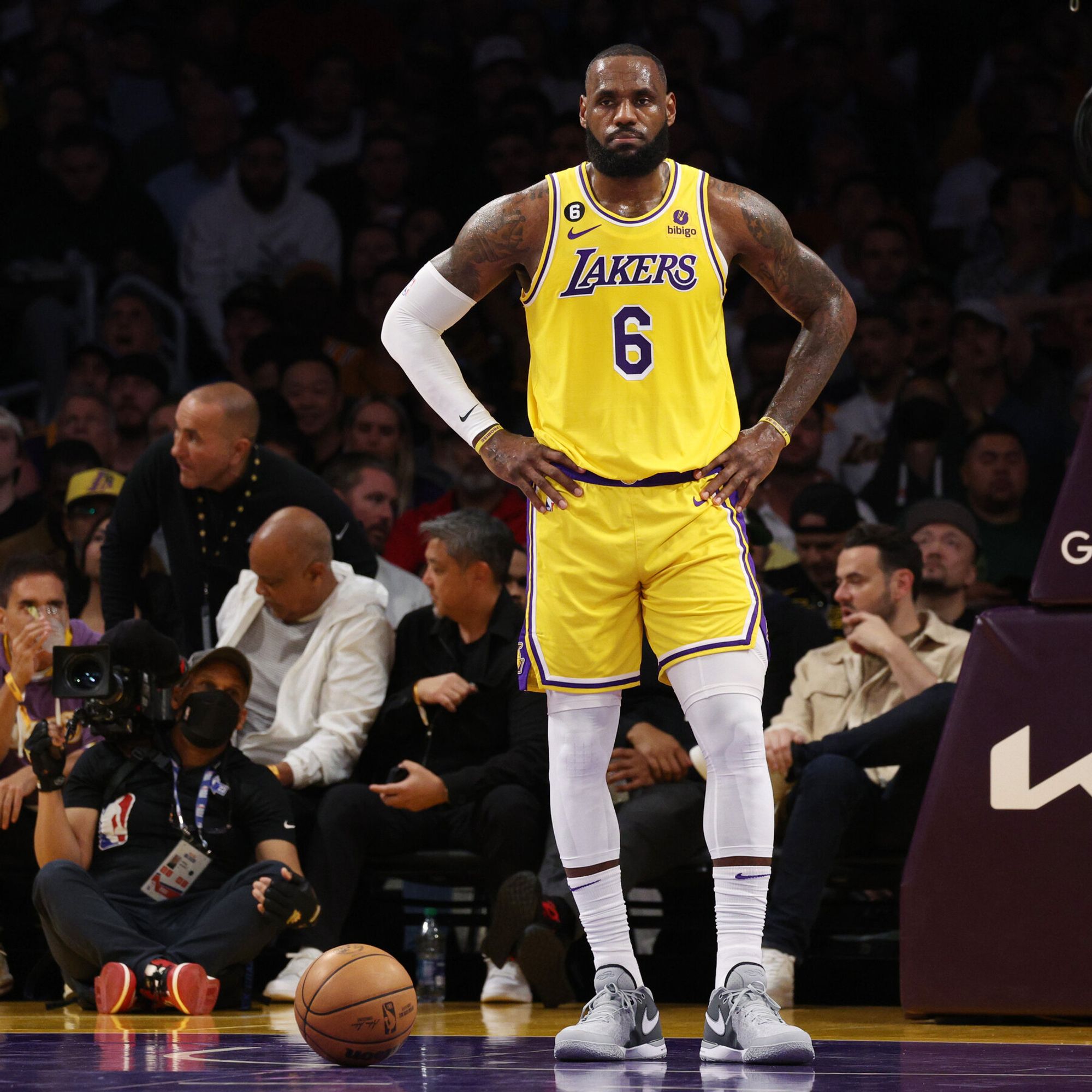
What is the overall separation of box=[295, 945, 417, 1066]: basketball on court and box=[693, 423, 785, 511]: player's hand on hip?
1.16 meters

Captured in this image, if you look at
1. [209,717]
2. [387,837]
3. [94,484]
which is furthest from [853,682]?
[94,484]

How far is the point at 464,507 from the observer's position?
6.99 metres

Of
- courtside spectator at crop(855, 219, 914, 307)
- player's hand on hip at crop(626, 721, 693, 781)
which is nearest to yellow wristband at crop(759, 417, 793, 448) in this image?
player's hand on hip at crop(626, 721, 693, 781)

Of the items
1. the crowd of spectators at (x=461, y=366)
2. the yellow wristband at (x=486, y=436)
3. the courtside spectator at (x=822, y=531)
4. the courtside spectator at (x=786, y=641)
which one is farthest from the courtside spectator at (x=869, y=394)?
the yellow wristband at (x=486, y=436)

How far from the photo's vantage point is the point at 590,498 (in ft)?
11.2

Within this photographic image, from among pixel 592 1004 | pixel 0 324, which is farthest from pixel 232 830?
pixel 0 324

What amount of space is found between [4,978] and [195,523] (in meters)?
1.68

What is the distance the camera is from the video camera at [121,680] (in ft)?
16.0

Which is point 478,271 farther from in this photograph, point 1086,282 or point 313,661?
point 1086,282

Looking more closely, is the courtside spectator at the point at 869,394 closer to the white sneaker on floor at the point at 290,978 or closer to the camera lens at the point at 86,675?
the white sneaker on floor at the point at 290,978

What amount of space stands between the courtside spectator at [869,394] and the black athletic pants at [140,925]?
143 inches

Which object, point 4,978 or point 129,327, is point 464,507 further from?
point 4,978

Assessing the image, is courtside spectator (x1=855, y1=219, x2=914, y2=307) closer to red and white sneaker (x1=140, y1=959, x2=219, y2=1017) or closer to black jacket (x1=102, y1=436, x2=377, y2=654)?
black jacket (x1=102, y1=436, x2=377, y2=654)

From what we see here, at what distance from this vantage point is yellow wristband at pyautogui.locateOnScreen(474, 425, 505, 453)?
3547 mm
